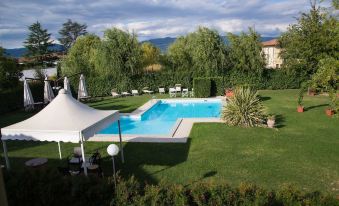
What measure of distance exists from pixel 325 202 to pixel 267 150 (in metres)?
5.77

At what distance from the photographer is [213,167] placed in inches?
349

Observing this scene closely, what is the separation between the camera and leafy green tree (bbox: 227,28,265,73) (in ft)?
82.8

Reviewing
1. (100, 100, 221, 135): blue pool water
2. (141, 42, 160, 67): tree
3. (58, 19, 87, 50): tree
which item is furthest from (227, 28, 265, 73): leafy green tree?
(58, 19, 87, 50): tree

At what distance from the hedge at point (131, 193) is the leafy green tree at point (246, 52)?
69.2 feet

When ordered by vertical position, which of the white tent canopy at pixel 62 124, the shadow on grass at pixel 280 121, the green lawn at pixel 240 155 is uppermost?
the white tent canopy at pixel 62 124

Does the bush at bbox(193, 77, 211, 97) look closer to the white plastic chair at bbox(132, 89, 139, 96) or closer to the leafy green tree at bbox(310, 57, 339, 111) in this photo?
the white plastic chair at bbox(132, 89, 139, 96)

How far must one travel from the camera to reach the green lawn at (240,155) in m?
8.13

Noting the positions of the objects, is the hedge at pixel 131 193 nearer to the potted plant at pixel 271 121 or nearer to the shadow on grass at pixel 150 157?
the shadow on grass at pixel 150 157

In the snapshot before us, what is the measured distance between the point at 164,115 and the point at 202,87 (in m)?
5.47

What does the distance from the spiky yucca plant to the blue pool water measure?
3.03 m

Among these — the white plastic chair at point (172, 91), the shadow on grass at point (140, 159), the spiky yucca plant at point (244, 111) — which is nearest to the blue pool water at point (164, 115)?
the white plastic chair at point (172, 91)

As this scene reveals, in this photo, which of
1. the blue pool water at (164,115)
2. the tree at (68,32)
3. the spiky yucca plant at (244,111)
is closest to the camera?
the spiky yucca plant at (244,111)

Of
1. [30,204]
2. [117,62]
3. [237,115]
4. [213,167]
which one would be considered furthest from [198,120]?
[117,62]

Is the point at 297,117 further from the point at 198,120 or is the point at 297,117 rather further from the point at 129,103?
the point at 129,103
